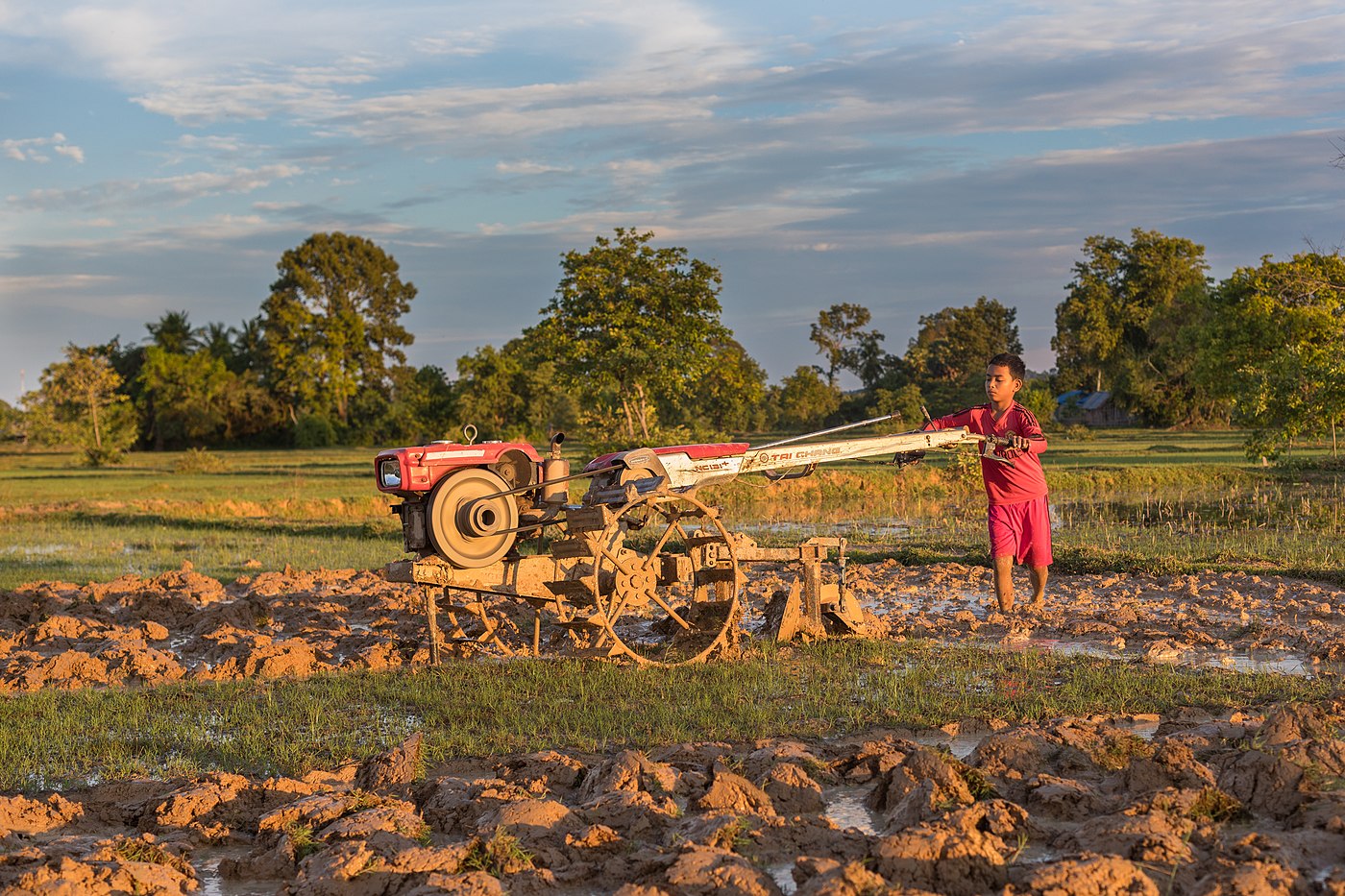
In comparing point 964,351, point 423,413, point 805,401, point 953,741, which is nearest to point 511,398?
point 423,413

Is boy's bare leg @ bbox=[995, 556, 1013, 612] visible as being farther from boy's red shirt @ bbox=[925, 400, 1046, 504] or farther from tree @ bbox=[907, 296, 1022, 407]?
tree @ bbox=[907, 296, 1022, 407]

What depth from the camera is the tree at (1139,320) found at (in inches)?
2013

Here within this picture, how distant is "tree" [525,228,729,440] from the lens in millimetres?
23391

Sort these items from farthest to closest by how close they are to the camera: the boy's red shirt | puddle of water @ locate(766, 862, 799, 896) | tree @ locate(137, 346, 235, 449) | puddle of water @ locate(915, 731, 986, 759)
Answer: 1. tree @ locate(137, 346, 235, 449)
2. the boy's red shirt
3. puddle of water @ locate(915, 731, 986, 759)
4. puddle of water @ locate(766, 862, 799, 896)

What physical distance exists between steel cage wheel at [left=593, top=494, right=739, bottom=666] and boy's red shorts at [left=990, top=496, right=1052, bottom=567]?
177 cm

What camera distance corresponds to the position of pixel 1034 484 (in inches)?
327

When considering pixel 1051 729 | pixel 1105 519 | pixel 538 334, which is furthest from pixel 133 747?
pixel 538 334

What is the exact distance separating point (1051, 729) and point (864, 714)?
107 cm

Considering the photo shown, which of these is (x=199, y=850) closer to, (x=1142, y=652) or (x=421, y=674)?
(x=421, y=674)

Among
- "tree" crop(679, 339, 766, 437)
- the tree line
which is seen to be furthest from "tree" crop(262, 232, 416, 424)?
"tree" crop(679, 339, 766, 437)

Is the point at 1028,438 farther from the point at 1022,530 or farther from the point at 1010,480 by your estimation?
the point at 1022,530

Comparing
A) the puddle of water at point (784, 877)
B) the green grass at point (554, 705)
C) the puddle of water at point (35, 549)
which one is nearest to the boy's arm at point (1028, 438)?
the green grass at point (554, 705)

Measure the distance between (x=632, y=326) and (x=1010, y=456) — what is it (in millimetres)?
15718

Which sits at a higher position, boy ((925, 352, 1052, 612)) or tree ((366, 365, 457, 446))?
tree ((366, 365, 457, 446))
